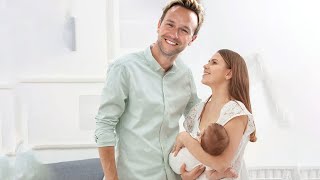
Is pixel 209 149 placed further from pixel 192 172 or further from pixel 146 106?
pixel 146 106

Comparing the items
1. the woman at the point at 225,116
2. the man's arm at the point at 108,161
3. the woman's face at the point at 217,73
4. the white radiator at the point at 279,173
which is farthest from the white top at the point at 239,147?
the white radiator at the point at 279,173

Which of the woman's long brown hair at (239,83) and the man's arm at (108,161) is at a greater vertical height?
the woman's long brown hair at (239,83)

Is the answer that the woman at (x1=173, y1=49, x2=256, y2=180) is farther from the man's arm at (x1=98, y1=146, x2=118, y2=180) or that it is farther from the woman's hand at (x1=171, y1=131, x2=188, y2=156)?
the man's arm at (x1=98, y1=146, x2=118, y2=180)

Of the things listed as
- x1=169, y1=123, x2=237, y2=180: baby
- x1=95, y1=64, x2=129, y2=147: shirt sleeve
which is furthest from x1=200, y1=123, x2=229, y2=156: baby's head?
x1=95, y1=64, x2=129, y2=147: shirt sleeve

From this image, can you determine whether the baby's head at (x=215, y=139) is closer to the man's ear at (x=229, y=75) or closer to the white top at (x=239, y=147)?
the white top at (x=239, y=147)

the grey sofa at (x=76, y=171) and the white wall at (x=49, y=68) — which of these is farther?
the white wall at (x=49, y=68)

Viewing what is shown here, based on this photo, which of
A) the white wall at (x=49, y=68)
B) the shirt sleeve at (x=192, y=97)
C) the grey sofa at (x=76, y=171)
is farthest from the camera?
the white wall at (x=49, y=68)

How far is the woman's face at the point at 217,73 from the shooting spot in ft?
5.49

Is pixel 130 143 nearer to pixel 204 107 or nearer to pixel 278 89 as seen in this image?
pixel 204 107

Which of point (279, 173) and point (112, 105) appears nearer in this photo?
point (112, 105)

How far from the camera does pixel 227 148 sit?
59.8 inches

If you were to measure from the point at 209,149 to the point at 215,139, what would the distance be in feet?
0.16

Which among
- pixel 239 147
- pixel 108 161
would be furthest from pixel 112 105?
pixel 239 147

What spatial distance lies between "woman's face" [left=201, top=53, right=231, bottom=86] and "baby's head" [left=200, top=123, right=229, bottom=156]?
0.23 meters
